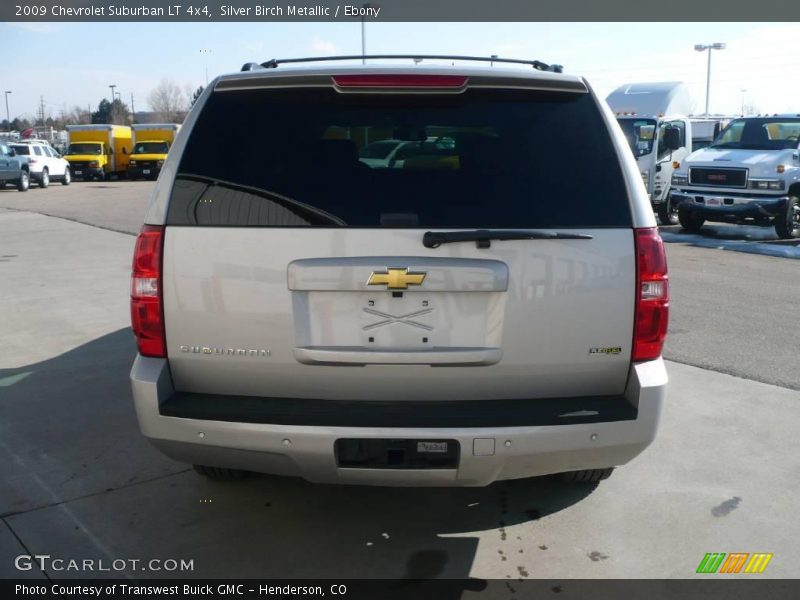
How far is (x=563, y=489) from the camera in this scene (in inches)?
159

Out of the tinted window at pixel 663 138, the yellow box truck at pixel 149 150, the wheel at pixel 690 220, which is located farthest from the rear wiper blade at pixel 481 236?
the yellow box truck at pixel 149 150

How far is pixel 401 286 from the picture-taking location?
289cm

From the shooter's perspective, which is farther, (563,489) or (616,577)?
(563,489)

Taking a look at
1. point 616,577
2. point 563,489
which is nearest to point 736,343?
point 563,489

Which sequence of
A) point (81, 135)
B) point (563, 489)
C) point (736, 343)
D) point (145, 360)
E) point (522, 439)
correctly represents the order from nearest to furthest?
point (522, 439) → point (145, 360) → point (563, 489) → point (736, 343) → point (81, 135)

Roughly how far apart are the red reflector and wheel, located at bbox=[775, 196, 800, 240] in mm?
13187

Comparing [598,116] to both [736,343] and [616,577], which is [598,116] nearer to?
[616,577]

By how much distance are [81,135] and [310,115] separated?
4372 cm

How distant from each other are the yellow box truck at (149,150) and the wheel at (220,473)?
39.1 meters

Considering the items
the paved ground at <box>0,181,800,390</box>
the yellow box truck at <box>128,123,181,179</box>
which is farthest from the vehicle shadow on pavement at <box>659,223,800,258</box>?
the yellow box truck at <box>128,123,181,179</box>

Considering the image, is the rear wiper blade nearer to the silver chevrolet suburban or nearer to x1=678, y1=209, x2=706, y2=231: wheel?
the silver chevrolet suburban

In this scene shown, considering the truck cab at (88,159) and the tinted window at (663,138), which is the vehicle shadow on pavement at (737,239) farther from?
the truck cab at (88,159)

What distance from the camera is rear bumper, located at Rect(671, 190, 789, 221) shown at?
14.2 metres

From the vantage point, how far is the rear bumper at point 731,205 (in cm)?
1423
